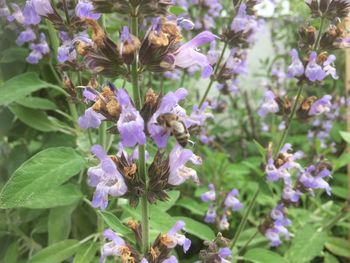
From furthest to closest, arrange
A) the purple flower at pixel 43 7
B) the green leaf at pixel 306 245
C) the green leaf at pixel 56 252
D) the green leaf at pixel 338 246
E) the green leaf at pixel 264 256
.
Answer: the green leaf at pixel 338 246 → the green leaf at pixel 306 245 → the green leaf at pixel 264 256 → the green leaf at pixel 56 252 → the purple flower at pixel 43 7

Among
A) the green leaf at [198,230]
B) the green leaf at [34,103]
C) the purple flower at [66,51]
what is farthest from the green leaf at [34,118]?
the green leaf at [198,230]

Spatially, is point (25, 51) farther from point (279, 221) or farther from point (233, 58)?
point (279, 221)

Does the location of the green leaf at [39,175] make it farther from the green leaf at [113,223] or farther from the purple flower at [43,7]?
the purple flower at [43,7]

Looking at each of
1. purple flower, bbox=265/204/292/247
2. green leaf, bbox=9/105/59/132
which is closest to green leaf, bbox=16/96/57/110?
green leaf, bbox=9/105/59/132

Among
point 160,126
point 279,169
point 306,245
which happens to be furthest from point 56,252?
point 306,245

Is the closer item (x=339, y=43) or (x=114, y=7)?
(x=114, y=7)

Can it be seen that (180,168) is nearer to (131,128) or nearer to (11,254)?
(131,128)

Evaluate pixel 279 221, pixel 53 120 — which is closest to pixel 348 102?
pixel 279 221
